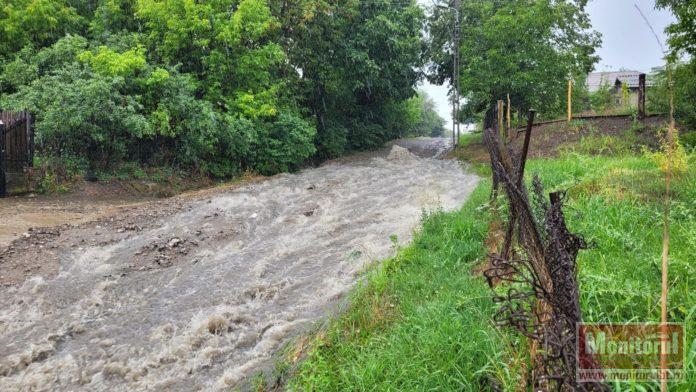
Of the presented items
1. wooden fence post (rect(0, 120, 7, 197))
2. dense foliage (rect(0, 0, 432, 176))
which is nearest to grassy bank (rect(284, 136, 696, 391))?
wooden fence post (rect(0, 120, 7, 197))

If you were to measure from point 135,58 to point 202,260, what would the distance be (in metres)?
8.83

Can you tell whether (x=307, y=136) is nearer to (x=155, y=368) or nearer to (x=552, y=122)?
(x=552, y=122)

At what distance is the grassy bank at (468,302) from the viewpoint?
319cm

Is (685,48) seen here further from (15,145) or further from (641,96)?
(15,145)

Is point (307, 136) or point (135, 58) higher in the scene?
point (135, 58)

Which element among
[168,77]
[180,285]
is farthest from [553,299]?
[168,77]

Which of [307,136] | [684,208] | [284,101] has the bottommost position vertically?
[684,208]

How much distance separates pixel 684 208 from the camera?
5.11 meters

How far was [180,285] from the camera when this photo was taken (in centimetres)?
669

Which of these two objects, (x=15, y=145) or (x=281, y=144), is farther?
(x=281, y=144)

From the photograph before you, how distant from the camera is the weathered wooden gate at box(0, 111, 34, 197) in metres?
11.1

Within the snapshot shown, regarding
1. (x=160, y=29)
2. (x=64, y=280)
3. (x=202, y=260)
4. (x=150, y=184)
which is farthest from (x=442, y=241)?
(x=160, y=29)

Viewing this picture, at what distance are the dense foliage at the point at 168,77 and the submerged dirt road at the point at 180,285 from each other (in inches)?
143

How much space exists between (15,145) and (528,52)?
20.1 m
